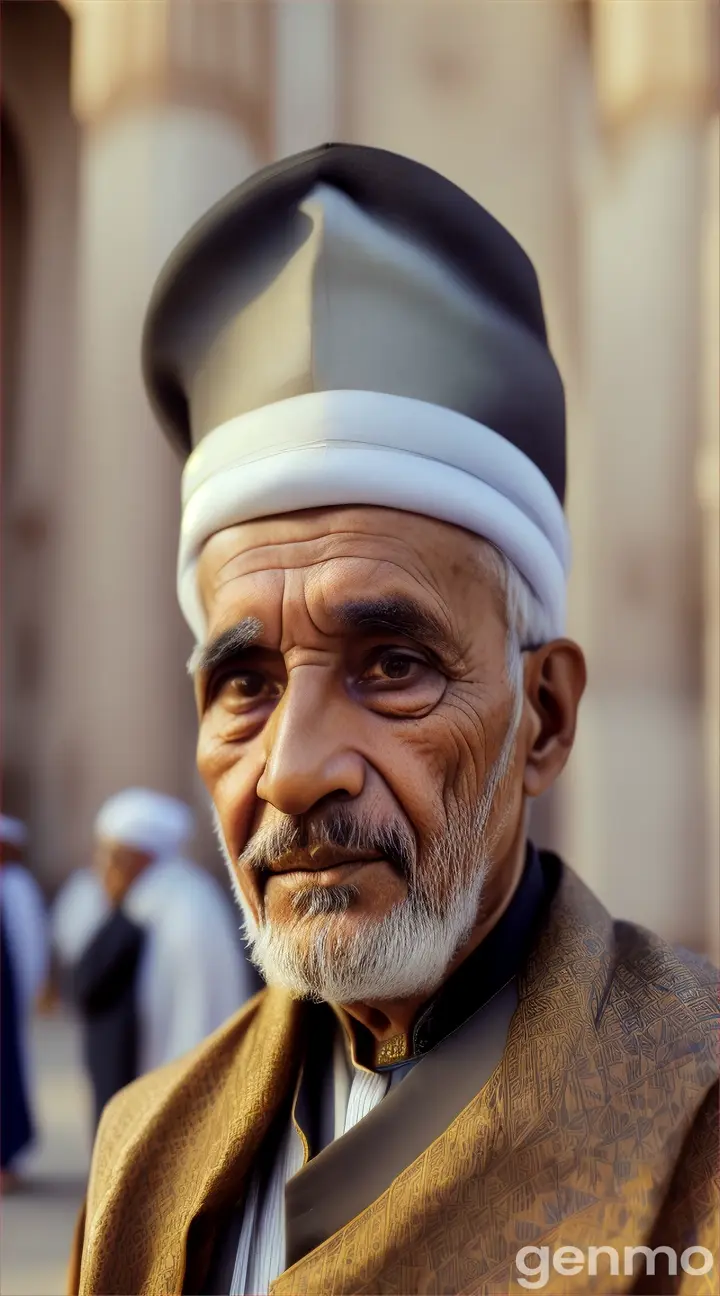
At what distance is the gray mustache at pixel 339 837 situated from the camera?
57.7 inches

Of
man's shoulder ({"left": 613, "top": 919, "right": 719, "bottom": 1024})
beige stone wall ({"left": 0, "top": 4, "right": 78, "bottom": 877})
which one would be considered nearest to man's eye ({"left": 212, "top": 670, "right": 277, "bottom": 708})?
man's shoulder ({"left": 613, "top": 919, "right": 719, "bottom": 1024})

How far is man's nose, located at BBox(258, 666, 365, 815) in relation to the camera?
4.75 ft

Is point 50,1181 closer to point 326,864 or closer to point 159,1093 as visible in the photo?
point 159,1093

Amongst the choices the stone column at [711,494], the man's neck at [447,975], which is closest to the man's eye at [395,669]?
the man's neck at [447,975]

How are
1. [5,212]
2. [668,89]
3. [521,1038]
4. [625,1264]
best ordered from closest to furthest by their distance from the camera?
1. [625,1264]
2. [521,1038]
3. [668,89]
4. [5,212]

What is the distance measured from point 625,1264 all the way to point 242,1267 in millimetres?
629

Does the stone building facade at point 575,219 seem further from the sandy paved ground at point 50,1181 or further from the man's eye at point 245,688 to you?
the sandy paved ground at point 50,1181

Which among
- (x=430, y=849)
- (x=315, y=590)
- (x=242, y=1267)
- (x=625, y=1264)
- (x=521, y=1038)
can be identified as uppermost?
(x=315, y=590)

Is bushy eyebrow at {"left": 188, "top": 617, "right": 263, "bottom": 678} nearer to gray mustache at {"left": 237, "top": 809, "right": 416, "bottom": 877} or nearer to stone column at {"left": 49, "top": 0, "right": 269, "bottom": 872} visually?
gray mustache at {"left": 237, "top": 809, "right": 416, "bottom": 877}

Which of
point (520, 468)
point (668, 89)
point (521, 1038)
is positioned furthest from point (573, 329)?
point (521, 1038)

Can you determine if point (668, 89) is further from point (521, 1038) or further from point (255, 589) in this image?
point (521, 1038)

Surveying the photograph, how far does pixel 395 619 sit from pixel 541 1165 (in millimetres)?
752

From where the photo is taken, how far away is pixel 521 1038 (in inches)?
58.6

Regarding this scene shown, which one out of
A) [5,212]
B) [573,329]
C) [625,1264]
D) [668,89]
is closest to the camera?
[625,1264]
